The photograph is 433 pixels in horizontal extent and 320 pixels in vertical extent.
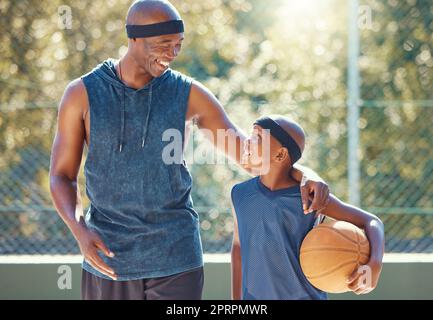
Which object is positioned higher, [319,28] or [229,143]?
[319,28]

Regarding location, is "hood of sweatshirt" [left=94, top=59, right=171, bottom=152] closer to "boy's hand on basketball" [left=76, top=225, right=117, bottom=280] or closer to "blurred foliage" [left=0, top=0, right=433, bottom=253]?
"boy's hand on basketball" [left=76, top=225, right=117, bottom=280]

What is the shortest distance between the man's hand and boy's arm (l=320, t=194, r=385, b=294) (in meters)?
0.19

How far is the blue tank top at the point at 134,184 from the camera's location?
3.19 m

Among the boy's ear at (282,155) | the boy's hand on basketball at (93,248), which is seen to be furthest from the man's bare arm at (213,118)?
the boy's hand on basketball at (93,248)

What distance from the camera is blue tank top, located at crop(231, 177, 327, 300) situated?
134 inches

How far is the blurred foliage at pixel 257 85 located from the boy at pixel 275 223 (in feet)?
7.77

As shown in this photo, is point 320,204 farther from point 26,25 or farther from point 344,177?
point 26,25

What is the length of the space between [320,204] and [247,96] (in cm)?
379

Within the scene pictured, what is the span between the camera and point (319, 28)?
7156mm

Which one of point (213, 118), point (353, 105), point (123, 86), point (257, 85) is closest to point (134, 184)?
point (123, 86)

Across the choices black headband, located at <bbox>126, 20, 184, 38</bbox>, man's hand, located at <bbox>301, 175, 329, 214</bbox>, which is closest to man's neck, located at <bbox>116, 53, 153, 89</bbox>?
black headband, located at <bbox>126, 20, 184, 38</bbox>

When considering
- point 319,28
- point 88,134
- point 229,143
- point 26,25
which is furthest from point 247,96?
point 88,134

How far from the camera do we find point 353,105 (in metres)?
5.94

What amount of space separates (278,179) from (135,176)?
709 millimetres
